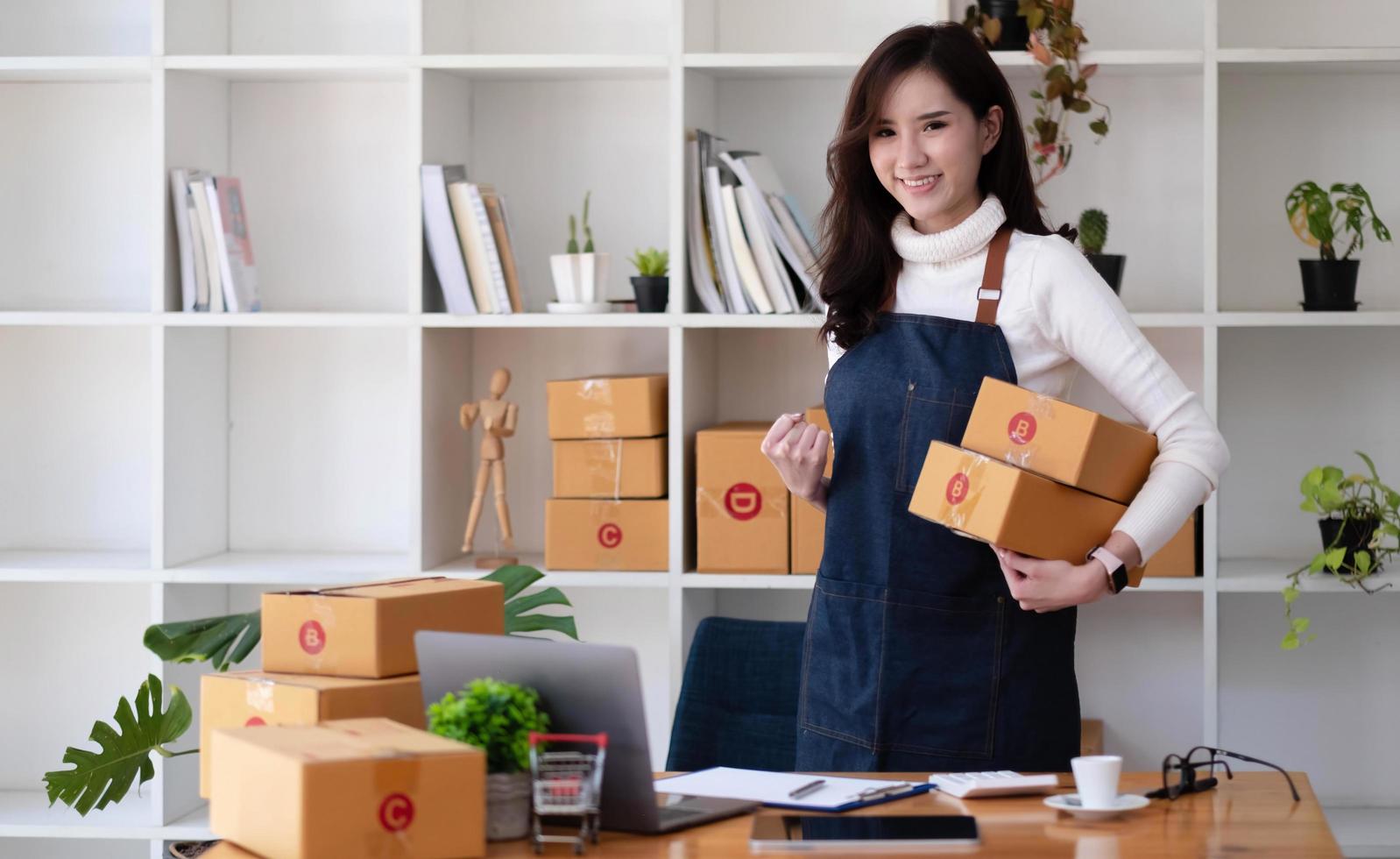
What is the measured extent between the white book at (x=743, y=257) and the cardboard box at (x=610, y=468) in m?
0.33

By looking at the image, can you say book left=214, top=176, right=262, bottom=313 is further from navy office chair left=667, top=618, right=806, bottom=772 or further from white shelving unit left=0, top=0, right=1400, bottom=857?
navy office chair left=667, top=618, right=806, bottom=772

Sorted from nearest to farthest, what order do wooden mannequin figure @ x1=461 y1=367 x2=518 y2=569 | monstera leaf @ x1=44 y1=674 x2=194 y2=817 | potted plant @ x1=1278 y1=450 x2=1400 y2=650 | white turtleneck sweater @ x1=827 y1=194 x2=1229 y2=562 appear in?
white turtleneck sweater @ x1=827 y1=194 x2=1229 y2=562, monstera leaf @ x1=44 y1=674 x2=194 y2=817, potted plant @ x1=1278 y1=450 x2=1400 y2=650, wooden mannequin figure @ x1=461 y1=367 x2=518 y2=569

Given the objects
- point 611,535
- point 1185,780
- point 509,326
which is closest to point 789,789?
point 1185,780

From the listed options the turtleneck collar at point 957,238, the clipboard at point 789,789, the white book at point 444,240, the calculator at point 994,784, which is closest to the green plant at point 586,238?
the white book at point 444,240

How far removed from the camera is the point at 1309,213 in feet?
8.95

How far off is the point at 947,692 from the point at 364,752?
880 millimetres

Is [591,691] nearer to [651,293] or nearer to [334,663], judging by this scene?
[334,663]

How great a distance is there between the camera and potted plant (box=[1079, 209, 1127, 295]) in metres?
2.69

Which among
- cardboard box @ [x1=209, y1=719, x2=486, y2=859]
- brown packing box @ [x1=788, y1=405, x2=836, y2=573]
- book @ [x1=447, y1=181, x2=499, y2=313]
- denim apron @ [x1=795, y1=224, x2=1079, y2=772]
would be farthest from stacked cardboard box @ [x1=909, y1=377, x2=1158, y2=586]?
book @ [x1=447, y1=181, x2=499, y2=313]

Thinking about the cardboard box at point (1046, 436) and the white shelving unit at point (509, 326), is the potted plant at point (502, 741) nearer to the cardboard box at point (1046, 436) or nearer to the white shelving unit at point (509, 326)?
the cardboard box at point (1046, 436)

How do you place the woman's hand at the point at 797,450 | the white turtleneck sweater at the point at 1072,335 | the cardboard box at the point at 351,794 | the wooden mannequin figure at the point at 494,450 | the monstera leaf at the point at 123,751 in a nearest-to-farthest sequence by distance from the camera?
1. the cardboard box at the point at 351,794
2. the white turtleneck sweater at the point at 1072,335
3. the woman's hand at the point at 797,450
4. the monstera leaf at the point at 123,751
5. the wooden mannequin figure at the point at 494,450

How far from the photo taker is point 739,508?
2.73 meters

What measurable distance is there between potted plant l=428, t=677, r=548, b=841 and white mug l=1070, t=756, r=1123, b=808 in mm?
517

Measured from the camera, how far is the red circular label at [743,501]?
2.72 meters
